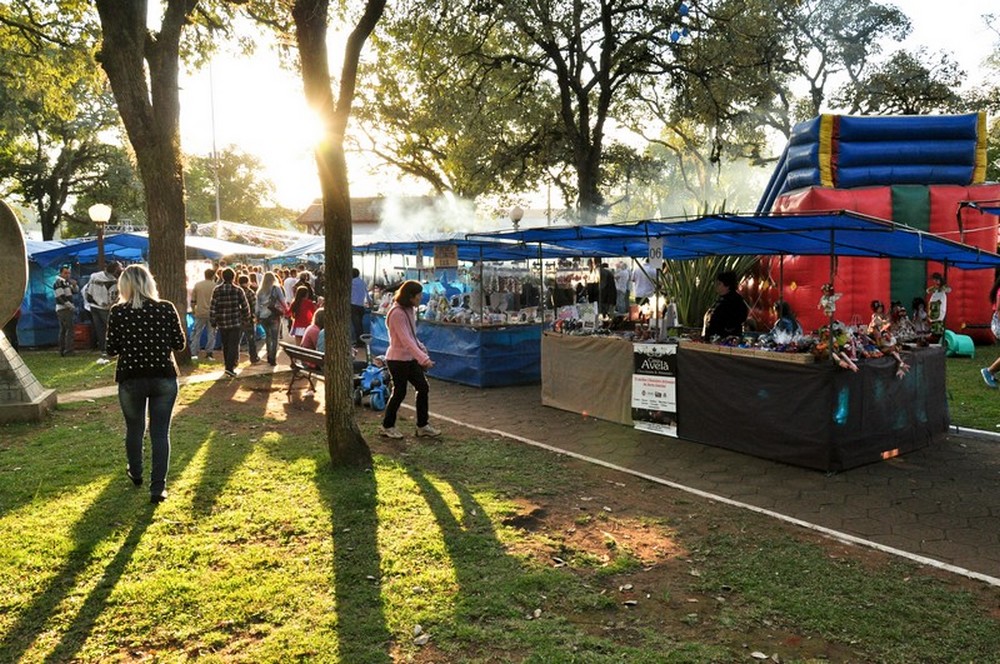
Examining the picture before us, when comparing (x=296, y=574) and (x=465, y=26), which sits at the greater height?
(x=465, y=26)

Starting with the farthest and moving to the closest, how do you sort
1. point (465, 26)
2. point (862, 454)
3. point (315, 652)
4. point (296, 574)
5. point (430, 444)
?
point (465, 26)
point (430, 444)
point (862, 454)
point (296, 574)
point (315, 652)

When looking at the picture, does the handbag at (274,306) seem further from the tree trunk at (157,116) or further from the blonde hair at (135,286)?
the blonde hair at (135,286)

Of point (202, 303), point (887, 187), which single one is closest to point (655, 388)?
point (887, 187)

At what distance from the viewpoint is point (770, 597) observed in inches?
156

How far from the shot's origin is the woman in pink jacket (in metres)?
7.30

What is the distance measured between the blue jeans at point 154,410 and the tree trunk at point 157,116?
7.30 meters

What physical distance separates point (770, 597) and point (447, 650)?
6.09 feet

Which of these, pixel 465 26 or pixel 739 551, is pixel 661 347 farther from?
pixel 465 26

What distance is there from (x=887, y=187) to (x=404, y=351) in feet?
35.0

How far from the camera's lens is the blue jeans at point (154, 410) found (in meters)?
5.32

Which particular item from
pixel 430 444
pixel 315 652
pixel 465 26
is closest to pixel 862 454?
pixel 430 444

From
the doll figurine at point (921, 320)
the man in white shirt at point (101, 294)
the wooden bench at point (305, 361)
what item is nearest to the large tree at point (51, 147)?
the man in white shirt at point (101, 294)

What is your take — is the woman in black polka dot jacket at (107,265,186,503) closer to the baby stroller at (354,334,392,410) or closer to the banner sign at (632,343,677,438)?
the baby stroller at (354,334,392,410)

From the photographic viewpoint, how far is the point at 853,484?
6062 mm
